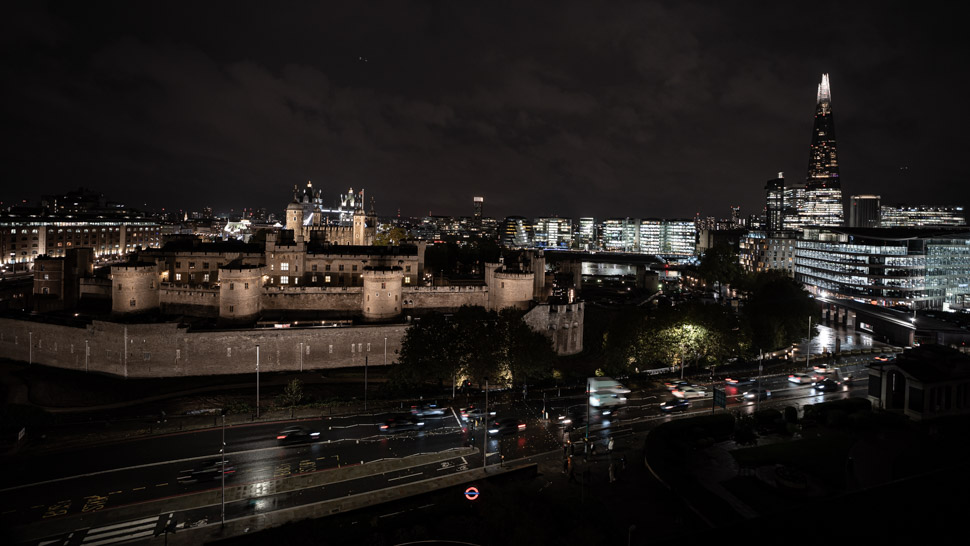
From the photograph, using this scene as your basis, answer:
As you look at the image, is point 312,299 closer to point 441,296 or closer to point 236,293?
point 236,293

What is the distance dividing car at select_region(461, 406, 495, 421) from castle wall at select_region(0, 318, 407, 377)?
16.1 m

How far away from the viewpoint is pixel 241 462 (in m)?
30.6

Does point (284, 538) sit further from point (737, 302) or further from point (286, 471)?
point (737, 302)

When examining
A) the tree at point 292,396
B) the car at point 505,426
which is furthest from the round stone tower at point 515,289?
the tree at point 292,396

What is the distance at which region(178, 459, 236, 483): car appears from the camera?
28.5m

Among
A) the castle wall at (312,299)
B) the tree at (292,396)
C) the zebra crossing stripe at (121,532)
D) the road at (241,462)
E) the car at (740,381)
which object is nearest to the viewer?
the zebra crossing stripe at (121,532)

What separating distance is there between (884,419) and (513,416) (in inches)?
1024

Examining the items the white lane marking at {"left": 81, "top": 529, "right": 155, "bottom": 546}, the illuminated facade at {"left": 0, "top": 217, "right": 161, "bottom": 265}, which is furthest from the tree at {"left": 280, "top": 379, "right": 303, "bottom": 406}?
the illuminated facade at {"left": 0, "top": 217, "right": 161, "bottom": 265}

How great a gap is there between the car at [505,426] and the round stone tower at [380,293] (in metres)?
25.6

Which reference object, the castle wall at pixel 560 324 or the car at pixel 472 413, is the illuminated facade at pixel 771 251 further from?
the car at pixel 472 413

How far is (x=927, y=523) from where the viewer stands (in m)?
6.43

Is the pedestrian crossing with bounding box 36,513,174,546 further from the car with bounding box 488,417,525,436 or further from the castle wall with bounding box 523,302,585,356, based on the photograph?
the castle wall with bounding box 523,302,585,356

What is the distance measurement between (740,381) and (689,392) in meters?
7.62

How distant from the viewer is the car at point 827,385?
46309mm
